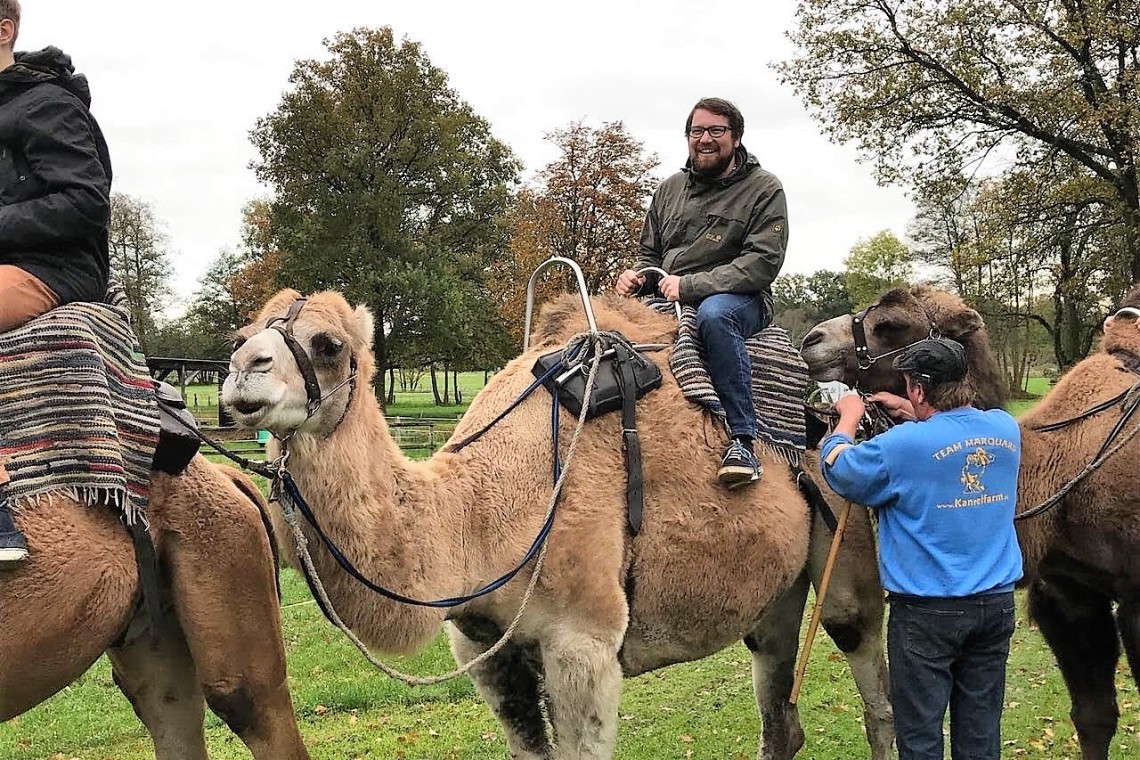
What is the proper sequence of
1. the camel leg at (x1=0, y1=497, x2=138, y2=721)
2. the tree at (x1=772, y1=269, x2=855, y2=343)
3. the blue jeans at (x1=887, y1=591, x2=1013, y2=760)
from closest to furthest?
the camel leg at (x1=0, y1=497, x2=138, y2=721) < the blue jeans at (x1=887, y1=591, x2=1013, y2=760) < the tree at (x1=772, y1=269, x2=855, y2=343)

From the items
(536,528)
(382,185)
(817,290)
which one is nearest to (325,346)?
(536,528)

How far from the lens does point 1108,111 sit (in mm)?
19328

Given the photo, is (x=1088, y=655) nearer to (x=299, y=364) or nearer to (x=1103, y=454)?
(x=1103, y=454)

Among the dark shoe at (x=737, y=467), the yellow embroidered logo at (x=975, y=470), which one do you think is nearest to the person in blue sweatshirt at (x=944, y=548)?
the yellow embroidered logo at (x=975, y=470)

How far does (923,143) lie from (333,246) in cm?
1924

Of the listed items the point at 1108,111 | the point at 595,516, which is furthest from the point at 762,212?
the point at 1108,111

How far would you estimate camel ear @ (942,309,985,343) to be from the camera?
5395mm

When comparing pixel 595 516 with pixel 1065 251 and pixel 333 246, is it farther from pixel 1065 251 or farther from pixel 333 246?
pixel 333 246

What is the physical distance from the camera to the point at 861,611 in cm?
543

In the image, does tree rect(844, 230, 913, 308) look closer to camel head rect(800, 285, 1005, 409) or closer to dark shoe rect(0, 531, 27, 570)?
camel head rect(800, 285, 1005, 409)

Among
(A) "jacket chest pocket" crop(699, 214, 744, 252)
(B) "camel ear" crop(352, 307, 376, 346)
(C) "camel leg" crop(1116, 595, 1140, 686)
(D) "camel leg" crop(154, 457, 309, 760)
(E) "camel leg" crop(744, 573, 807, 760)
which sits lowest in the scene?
(E) "camel leg" crop(744, 573, 807, 760)

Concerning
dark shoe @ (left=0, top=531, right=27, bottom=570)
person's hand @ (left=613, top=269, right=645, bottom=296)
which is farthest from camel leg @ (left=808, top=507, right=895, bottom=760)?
dark shoe @ (left=0, top=531, right=27, bottom=570)

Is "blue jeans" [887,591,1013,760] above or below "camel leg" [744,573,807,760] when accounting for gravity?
above

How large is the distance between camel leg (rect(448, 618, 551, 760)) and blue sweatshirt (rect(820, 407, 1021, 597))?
1.70 meters
